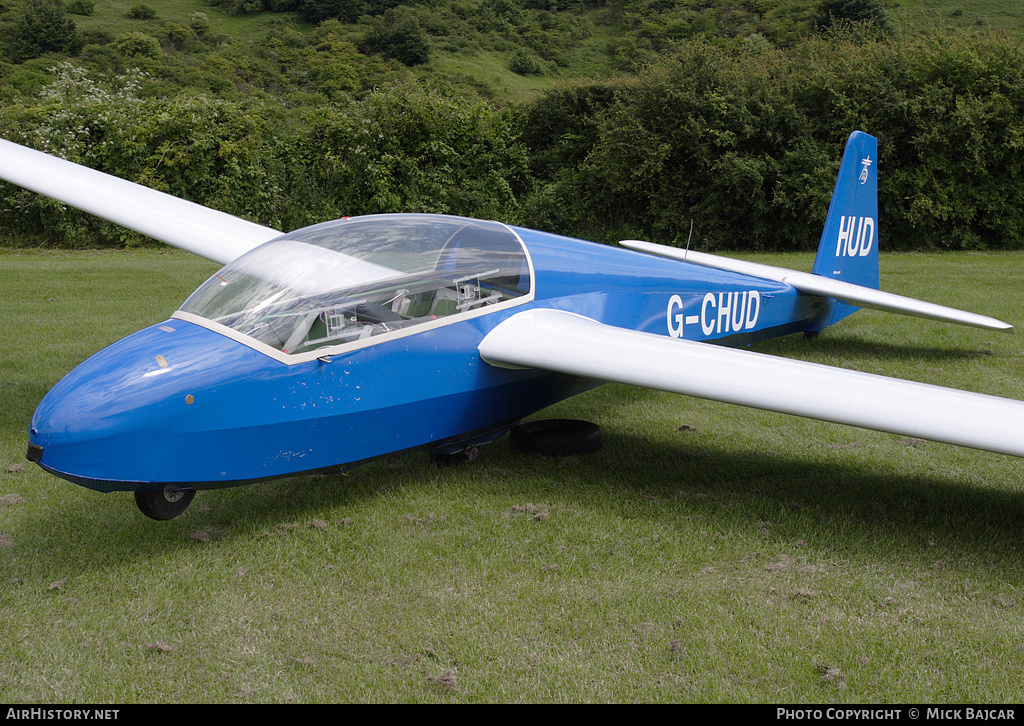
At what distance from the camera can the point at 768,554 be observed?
4.08 meters

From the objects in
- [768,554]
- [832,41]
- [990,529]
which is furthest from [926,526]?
[832,41]

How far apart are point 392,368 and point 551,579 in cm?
142

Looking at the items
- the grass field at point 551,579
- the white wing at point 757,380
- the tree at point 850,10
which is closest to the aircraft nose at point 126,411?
the grass field at point 551,579

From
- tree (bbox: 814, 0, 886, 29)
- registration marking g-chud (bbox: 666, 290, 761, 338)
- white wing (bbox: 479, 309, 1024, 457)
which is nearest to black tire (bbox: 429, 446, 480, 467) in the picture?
white wing (bbox: 479, 309, 1024, 457)

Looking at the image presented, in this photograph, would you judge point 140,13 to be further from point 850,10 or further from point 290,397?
point 290,397

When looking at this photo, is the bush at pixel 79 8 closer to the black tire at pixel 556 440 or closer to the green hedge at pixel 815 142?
the green hedge at pixel 815 142

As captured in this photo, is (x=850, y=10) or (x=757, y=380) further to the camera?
(x=850, y=10)

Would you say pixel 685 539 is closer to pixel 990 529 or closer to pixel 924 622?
pixel 924 622

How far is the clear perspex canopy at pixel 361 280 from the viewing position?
4.10 metres

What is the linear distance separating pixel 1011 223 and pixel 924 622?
16.5 metres

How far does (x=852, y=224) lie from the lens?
8445 millimetres

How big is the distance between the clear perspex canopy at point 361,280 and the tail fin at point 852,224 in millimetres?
4562

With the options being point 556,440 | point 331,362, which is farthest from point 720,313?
point 331,362

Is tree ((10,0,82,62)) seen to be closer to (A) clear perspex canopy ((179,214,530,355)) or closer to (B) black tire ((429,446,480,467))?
(A) clear perspex canopy ((179,214,530,355))
